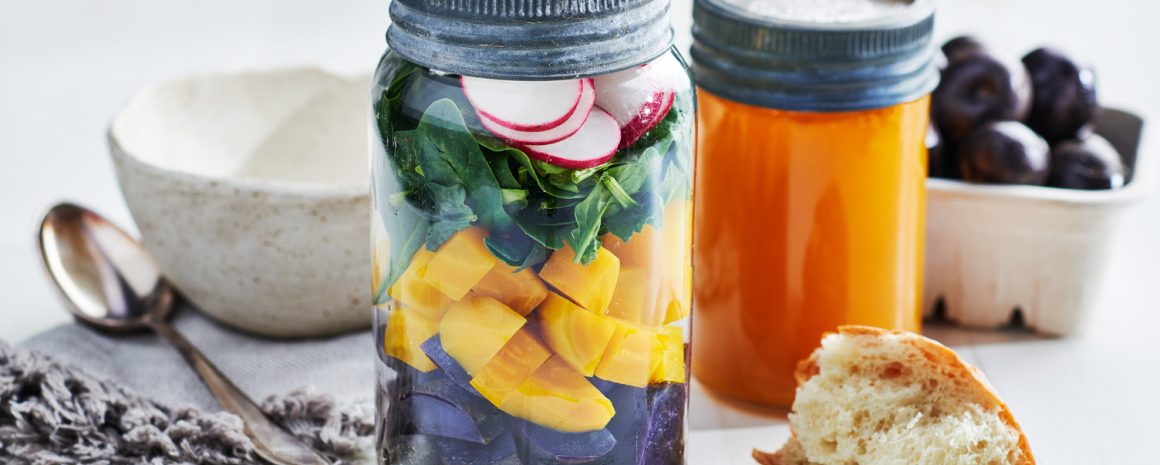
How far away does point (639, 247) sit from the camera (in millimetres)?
872

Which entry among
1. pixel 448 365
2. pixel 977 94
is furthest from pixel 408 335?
pixel 977 94

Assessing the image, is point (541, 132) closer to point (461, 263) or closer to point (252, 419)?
point (461, 263)

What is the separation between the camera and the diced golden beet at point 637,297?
0.87 m

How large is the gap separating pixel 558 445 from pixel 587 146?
21 centimetres

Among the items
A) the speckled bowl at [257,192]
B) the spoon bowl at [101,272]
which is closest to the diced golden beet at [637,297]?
the speckled bowl at [257,192]

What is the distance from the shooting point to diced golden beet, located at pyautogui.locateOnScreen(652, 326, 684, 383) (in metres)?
Answer: 0.92

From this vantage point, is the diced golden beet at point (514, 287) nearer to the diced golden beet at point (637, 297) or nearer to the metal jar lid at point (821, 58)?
the diced golden beet at point (637, 297)

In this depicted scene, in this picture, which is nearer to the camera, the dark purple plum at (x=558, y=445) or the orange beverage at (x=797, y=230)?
the dark purple plum at (x=558, y=445)

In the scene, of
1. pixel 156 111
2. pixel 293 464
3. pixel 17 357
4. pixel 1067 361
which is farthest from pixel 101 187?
pixel 1067 361

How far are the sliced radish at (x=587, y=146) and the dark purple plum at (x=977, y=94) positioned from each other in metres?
0.52

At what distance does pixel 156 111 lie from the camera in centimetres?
132

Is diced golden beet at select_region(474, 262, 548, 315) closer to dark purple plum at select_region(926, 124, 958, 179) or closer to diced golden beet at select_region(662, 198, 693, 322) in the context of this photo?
diced golden beet at select_region(662, 198, 693, 322)

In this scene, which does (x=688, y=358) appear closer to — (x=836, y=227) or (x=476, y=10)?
(x=836, y=227)

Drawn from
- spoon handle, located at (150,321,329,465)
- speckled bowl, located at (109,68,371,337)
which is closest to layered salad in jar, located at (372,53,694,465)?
spoon handle, located at (150,321,329,465)
